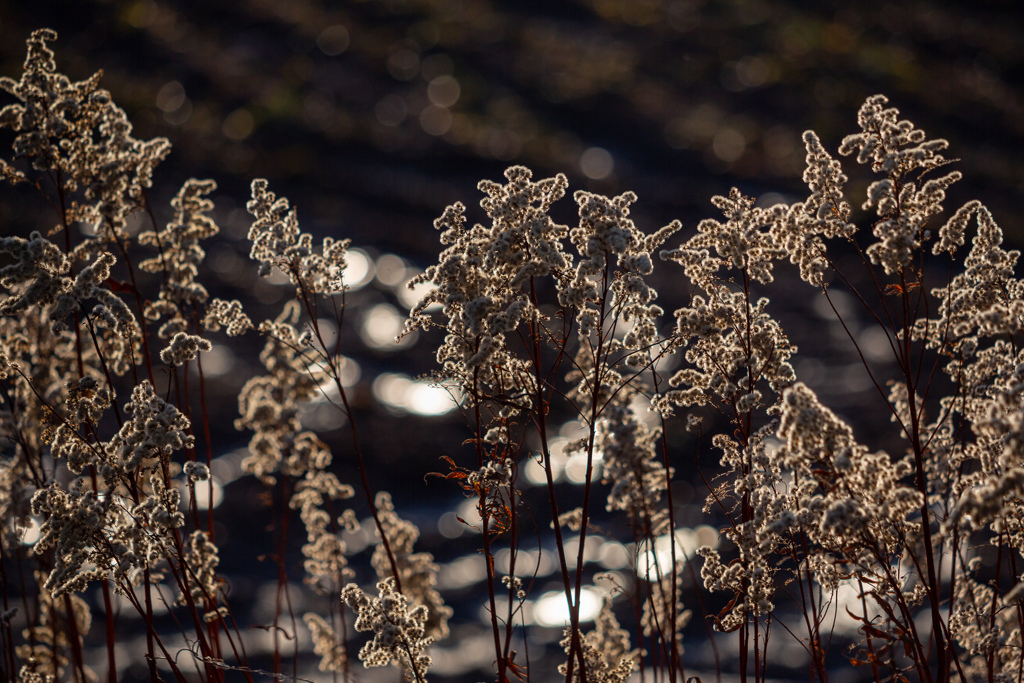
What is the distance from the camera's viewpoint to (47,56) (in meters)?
3.12

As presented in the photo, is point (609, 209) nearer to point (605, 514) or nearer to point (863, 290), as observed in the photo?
point (605, 514)

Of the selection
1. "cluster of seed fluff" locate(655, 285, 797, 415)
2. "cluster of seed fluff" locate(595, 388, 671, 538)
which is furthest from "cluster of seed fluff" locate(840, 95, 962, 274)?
"cluster of seed fluff" locate(595, 388, 671, 538)

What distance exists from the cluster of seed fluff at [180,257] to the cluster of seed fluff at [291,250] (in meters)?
0.47

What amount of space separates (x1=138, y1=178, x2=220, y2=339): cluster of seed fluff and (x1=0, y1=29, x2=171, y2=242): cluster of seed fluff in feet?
0.82

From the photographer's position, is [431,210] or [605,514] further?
[431,210]

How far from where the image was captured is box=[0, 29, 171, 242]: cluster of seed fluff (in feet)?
9.78

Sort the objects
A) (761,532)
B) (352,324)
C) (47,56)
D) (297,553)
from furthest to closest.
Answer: (352,324), (297,553), (47,56), (761,532)

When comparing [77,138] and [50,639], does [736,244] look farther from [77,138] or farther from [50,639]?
[50,639]

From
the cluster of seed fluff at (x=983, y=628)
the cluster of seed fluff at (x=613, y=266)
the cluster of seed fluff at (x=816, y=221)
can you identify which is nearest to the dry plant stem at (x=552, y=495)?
the cluster of seed fluff at (x=613, y=266)

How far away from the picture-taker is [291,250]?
123 inches

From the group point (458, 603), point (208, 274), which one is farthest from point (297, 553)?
point (208, 274)

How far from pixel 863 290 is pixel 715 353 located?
1250 centimetres

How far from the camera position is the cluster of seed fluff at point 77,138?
2980 millimetres

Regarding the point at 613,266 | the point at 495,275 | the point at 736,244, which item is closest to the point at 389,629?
the point at 495,275
